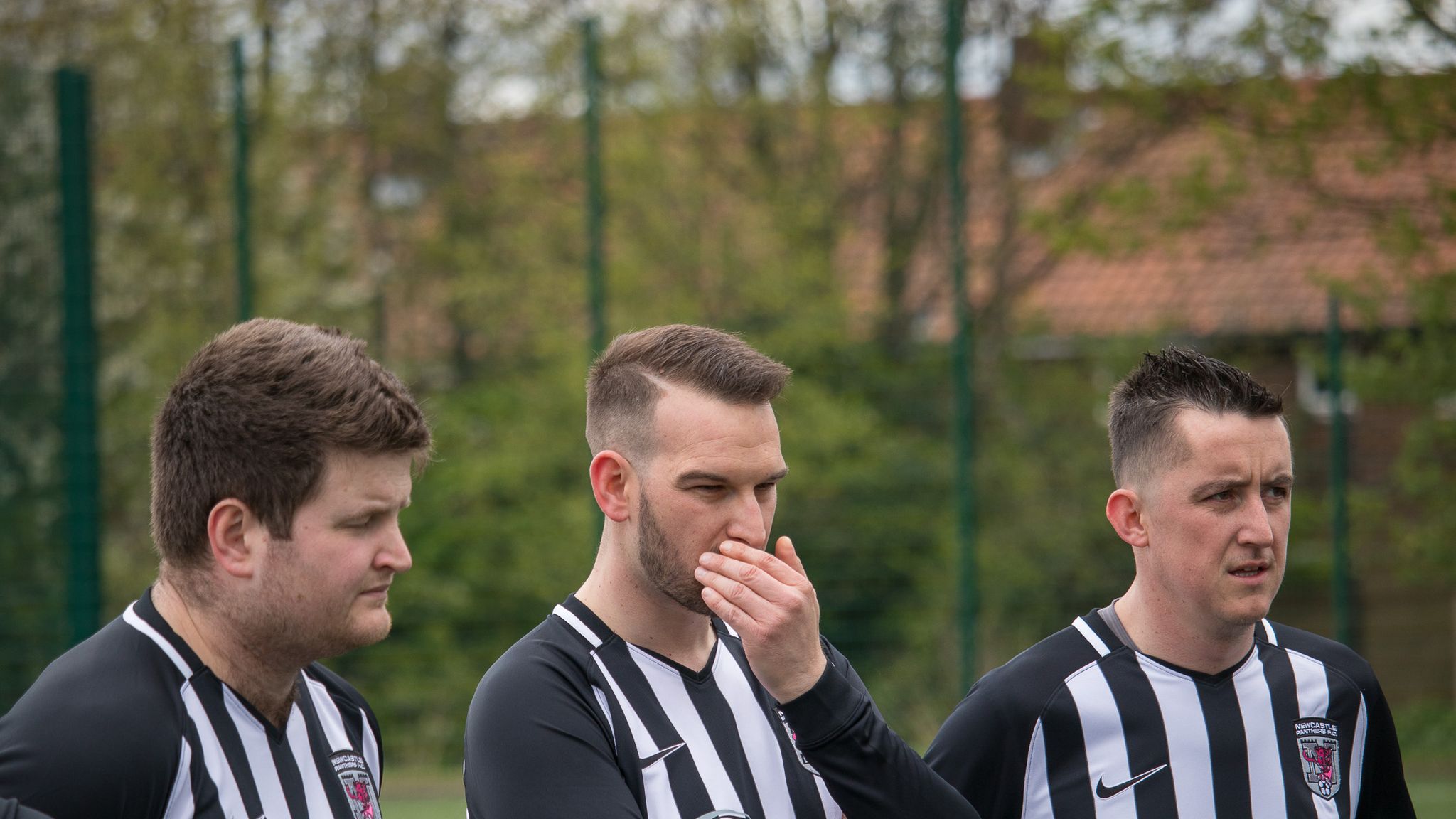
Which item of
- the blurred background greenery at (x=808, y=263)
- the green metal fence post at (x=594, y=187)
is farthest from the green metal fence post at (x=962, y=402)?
the green metal fence post at (x=594, y=187)

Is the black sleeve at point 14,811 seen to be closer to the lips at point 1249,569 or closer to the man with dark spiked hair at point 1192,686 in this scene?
the man with dark spiked hair at point 1192,686

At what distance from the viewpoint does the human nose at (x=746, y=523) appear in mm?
2529

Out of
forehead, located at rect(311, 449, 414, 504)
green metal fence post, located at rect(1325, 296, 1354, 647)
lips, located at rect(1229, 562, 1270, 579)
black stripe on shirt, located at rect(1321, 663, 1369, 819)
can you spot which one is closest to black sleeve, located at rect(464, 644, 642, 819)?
forehead, located at rect(311, 449, 414, 504)

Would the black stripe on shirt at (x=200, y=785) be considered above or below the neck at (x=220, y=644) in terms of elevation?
below

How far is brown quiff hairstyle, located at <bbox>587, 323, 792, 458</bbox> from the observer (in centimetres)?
264

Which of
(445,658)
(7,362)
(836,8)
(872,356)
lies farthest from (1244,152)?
(7,362)

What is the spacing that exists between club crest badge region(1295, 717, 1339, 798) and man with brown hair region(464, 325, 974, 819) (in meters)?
1.05

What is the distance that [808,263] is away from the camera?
9469 mm

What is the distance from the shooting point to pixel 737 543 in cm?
250

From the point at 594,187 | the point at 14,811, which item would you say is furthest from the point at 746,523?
the point at 594,187

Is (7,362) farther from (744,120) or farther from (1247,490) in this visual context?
(1247,490)

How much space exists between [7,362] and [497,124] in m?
3.92

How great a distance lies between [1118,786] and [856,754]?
0.89 m

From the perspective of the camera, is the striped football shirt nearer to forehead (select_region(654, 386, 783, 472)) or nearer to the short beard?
the short beard
